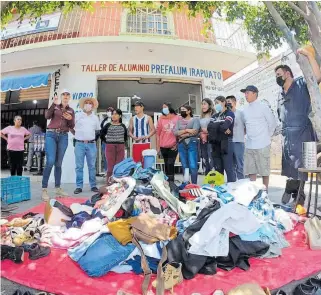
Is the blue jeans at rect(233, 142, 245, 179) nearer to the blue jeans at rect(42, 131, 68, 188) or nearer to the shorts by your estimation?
the shorts

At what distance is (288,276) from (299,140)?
8.24 ft

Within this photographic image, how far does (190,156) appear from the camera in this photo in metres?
5.71

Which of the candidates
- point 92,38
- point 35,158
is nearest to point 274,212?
point 92,38

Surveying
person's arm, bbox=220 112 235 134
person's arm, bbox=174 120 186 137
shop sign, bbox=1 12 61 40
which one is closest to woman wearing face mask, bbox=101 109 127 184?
person's arm, bbox=174 120 186 137

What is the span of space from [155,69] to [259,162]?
5.76 m

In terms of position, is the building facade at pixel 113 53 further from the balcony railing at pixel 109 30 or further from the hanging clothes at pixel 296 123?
the hanging clothes at pixel 296 123

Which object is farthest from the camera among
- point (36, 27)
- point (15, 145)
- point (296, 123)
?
point (36, 27)

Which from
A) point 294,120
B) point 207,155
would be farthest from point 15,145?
point 294,120

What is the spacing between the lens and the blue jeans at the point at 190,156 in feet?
18.6

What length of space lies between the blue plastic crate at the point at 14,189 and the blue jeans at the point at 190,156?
9.95 ft

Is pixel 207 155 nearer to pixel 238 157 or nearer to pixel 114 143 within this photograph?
pixel 238 157

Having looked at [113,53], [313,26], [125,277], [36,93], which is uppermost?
[113,53]

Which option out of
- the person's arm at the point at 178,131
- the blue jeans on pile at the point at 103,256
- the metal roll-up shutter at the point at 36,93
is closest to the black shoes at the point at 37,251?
the blue jeans on pile at the point at 103,256

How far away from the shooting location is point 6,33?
10102mm
